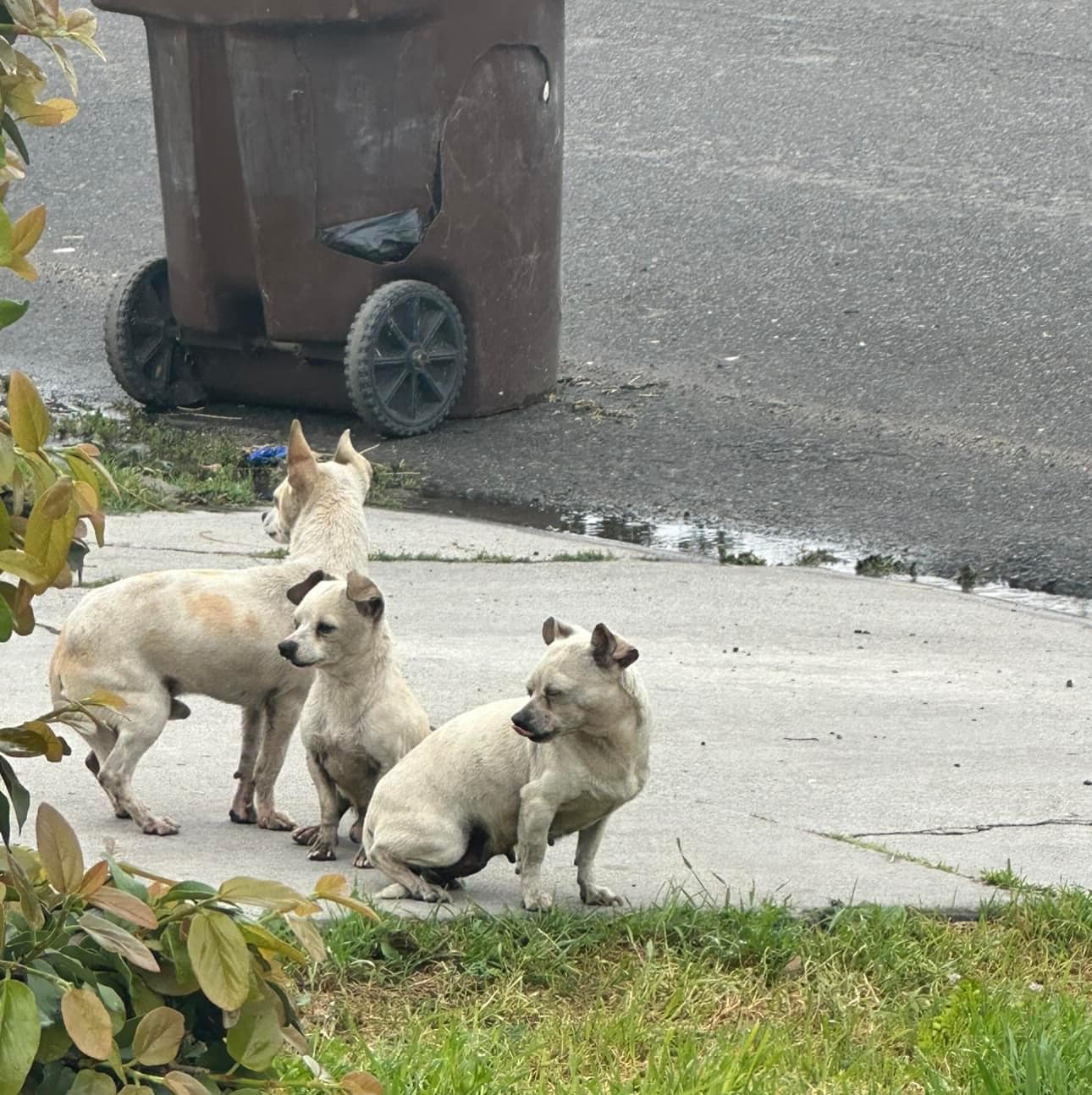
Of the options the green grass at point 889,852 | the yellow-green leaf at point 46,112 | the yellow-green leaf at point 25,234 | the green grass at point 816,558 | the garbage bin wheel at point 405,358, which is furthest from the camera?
the garbage bin wheel at point 405,358

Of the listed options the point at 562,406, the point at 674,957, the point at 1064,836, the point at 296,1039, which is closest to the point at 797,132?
the point at 562,406

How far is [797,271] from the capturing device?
12.4 m

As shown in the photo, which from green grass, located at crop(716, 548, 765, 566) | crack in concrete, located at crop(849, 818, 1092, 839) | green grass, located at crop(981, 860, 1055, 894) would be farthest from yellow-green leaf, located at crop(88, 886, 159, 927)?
green grass, located at crop(716, 548, 765, 566)

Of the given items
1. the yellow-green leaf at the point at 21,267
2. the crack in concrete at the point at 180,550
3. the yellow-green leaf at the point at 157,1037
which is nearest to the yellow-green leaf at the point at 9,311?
the yellow-green leaf at the point at 21,267

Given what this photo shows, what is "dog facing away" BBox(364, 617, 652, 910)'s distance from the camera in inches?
169

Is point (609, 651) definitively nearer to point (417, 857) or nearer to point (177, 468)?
point (417, 857)

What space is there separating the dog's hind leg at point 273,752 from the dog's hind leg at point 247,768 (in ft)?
0.10

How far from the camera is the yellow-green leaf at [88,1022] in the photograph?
1991mm

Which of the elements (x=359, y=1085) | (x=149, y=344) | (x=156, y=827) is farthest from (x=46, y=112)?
(x=149, y=344)

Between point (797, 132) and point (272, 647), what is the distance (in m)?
10.9

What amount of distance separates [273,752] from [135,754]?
0.37 metres

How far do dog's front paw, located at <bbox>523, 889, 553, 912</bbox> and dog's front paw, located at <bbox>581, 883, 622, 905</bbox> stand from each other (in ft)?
0.35

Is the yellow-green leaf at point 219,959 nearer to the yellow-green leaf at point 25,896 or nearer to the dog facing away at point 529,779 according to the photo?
Answer: the yellow-green leaf at point 25,896

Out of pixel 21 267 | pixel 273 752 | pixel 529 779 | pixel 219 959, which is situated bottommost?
pixel 273 752
